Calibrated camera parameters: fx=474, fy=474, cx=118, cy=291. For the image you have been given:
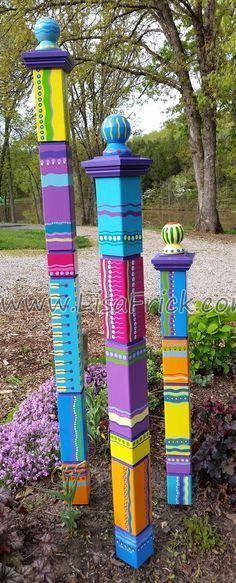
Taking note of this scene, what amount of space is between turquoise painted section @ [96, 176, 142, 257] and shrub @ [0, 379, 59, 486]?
1425 mm

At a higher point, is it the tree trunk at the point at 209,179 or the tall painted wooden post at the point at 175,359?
the tree trunk at the point at 209,179

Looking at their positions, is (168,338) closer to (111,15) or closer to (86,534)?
(86,534)

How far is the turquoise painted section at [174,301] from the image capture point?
2.09 m

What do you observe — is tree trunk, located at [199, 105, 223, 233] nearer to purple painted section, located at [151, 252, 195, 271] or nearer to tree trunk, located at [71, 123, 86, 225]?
tree trunk, located at [71, 123, 86, 225]

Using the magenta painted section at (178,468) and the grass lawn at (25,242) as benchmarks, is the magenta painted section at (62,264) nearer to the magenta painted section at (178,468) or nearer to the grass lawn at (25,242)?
the magenta painted section at (178,468)

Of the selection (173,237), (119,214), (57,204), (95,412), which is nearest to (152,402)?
(95,412)

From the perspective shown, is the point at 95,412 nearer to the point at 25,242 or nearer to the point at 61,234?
the point at 61,234

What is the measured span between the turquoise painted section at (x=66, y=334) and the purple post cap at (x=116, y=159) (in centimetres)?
57

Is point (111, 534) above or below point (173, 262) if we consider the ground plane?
below

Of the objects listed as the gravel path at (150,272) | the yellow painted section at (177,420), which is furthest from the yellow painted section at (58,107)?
the gravel path at (150,272)

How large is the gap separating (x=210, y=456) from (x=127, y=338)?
3.32 feet

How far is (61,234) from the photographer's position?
6.51 feet

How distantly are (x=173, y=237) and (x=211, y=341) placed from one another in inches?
68.0

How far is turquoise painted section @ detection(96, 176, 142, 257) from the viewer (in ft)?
5.37
